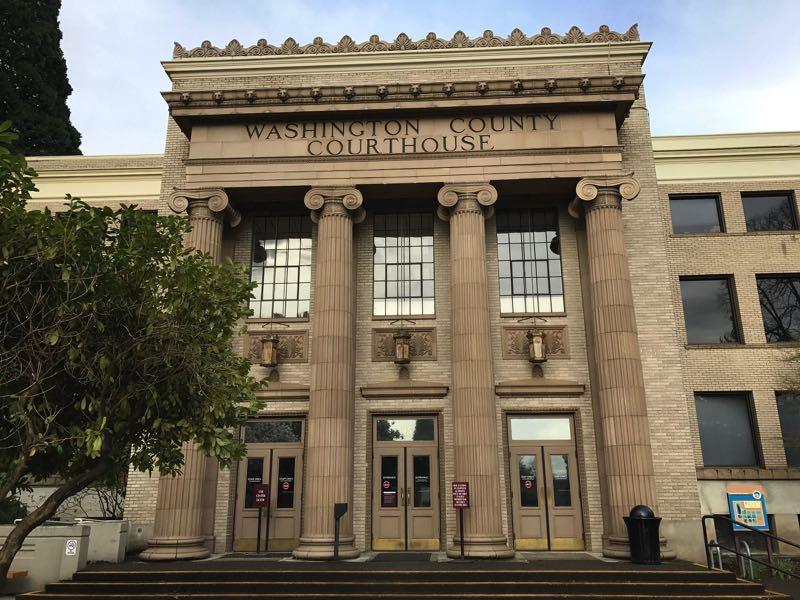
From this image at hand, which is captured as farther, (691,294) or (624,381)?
(691,294)

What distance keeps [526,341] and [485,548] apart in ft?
19.4

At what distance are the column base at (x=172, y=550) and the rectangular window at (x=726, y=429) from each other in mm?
14683

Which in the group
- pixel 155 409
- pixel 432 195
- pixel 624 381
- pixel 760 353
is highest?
pixel 432 195

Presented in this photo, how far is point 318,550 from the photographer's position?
621 inches

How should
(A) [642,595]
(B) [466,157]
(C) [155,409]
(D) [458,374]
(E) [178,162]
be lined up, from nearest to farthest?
(C) [155,409]
(A) [642,595]
(D) [458,374]
(B) [466,157]
(E) [178,162]

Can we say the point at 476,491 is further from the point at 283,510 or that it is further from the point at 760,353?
the point at 760,353

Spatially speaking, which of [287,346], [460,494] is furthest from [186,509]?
[460,494]

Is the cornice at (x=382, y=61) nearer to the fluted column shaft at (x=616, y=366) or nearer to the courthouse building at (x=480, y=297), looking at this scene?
the courthouse building at (x=480, y=297)

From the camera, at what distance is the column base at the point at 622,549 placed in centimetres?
1541

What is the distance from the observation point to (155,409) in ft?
32.4

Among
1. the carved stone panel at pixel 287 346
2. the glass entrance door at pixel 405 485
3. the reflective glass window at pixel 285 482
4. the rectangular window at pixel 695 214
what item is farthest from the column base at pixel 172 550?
the rectangular window at pixel 695 214

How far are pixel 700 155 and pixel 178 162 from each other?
1730cm

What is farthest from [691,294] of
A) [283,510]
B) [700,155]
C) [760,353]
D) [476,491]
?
[283,510]

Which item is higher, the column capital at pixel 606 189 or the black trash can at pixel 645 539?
the column capital at pixel 606 189
